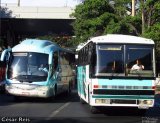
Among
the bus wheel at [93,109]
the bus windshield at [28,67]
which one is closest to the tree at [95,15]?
the bus windshield at [28,67]

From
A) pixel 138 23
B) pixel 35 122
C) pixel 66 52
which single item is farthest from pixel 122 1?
pixel 35 122

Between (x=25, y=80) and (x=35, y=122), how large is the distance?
871 centimetres

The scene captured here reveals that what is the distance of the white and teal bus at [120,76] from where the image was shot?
1767 cm

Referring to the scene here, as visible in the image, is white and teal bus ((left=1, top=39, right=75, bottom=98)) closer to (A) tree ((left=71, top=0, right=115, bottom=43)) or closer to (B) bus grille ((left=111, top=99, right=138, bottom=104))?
(B) bus grille ((left=111, top=99, right=138, bottom=104))

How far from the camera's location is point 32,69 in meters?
25.0

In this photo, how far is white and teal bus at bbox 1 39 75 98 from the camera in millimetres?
24453

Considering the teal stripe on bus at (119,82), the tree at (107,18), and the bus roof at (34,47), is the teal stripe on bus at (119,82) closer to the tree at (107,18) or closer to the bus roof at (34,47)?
the bus roof at (34,47)

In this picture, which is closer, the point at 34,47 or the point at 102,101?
the point at 102,101

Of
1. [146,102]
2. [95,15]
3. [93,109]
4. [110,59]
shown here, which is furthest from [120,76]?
[95,15]

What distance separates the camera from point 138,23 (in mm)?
40969

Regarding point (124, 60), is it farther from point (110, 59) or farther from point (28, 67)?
point (28, 67)

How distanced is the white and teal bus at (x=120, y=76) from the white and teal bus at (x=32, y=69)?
686 cm

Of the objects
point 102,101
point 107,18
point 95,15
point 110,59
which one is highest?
point 95,15

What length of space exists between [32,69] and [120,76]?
8081 mm
